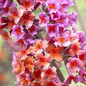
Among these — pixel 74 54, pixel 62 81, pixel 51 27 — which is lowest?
pixel 62 81

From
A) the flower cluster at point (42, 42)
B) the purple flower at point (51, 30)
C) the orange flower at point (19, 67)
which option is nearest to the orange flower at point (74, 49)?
the flower cluster at point (42, 42)

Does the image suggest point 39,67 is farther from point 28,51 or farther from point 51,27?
point 51,27

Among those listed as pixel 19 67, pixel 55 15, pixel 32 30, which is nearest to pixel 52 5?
pixel 55 15

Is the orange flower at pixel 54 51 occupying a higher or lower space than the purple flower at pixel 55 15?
lower

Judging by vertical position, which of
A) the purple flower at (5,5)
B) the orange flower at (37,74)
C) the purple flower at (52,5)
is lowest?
the orange flower at (37,74)

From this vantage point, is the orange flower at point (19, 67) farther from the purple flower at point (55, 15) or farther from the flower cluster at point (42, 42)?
the purple flower at point (55, 15)

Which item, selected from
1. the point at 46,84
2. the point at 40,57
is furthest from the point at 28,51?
the point at 46,84

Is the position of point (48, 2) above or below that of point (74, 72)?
above
